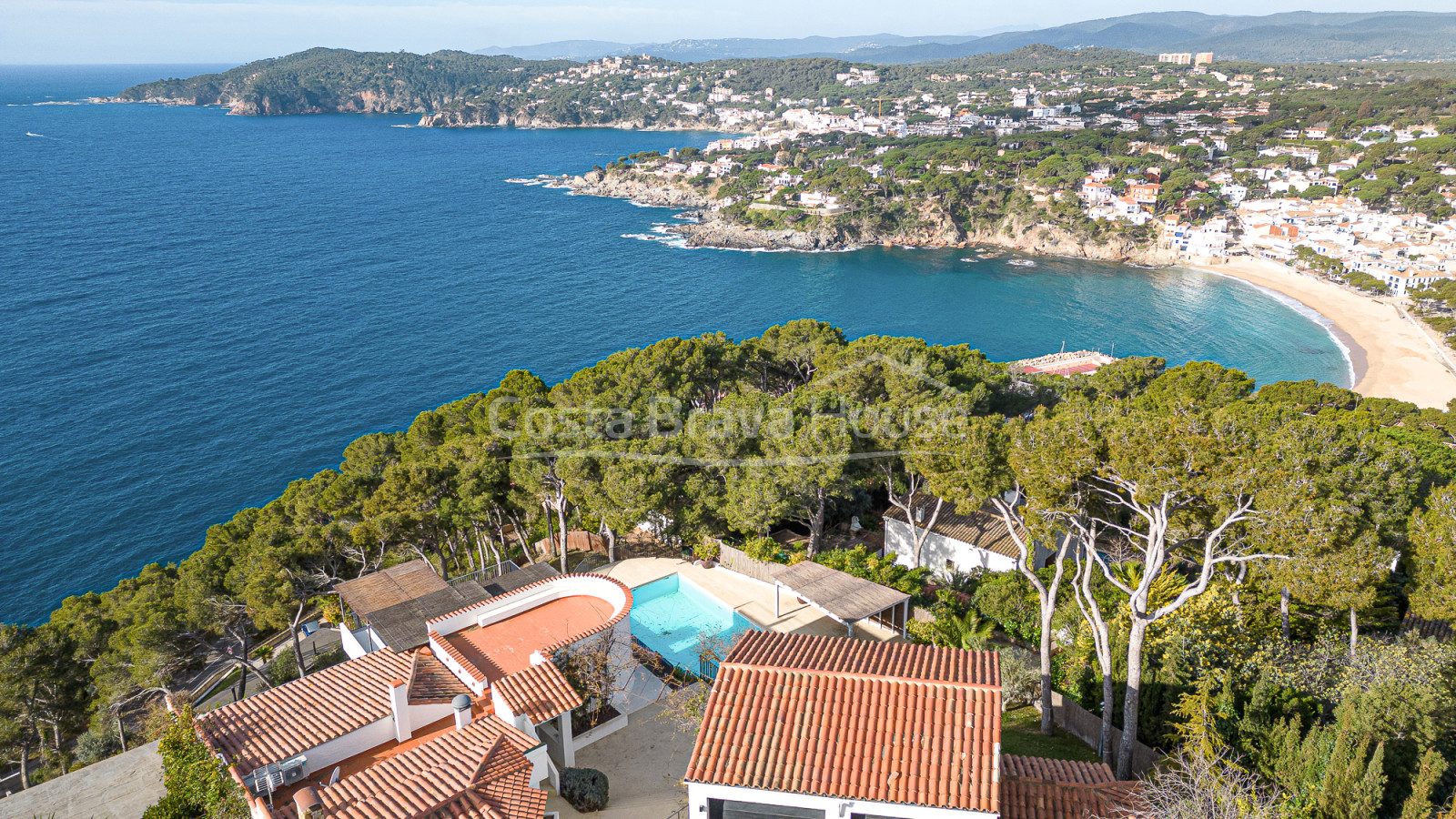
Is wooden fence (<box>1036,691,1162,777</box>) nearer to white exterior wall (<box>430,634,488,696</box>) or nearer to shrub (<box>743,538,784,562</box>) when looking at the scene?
shrub (<box>743,538,784,562</box>)

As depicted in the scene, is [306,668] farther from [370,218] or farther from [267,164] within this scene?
[267,164]

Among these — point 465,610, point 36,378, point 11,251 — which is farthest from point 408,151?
point 465,610

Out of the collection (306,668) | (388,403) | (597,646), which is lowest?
(388,403)

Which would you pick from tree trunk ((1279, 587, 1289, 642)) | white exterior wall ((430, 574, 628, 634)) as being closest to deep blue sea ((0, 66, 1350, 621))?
white exterior wall ((430, 574, 628, 634))

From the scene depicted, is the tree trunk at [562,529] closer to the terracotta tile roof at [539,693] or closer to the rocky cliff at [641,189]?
the terracotta tile roof at [539,693]

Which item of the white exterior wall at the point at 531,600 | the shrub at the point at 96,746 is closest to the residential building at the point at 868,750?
the white exterior wall at the point at 531,600

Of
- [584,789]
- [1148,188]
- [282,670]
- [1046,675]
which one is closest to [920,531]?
[1046,675]
